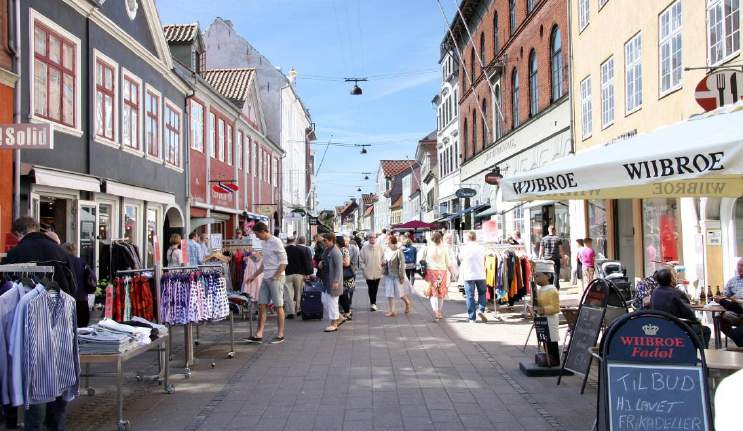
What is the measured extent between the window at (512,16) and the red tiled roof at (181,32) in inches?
485

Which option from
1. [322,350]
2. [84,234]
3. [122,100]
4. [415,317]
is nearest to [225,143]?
[122,100]

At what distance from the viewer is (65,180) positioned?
12.4 metres

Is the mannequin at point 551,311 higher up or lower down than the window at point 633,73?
lower down

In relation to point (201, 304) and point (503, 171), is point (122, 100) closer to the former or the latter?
point (201, 304)

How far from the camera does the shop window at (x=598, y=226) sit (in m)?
18.2

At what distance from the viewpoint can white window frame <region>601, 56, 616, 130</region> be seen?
1700 centimetres

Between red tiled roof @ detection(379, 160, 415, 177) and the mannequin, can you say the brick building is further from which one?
red tiled roof @ detection(379, 160, 415, 177)

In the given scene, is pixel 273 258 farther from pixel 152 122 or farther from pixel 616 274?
pixel 152 122

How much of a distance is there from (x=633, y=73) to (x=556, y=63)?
700 centimetres

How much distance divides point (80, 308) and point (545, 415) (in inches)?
211

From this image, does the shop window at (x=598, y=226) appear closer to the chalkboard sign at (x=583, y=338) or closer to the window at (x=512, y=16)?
the window at (x=512, y=16)

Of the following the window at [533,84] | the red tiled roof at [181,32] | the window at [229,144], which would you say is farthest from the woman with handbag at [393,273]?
the window at [229,144]

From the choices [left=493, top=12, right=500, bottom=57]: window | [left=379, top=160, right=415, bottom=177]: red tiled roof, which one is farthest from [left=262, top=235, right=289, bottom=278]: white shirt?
[left=379, top=160, right=415, bottom=177]: red tiled roof

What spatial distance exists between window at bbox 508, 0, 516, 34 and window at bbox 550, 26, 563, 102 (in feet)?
16.3
